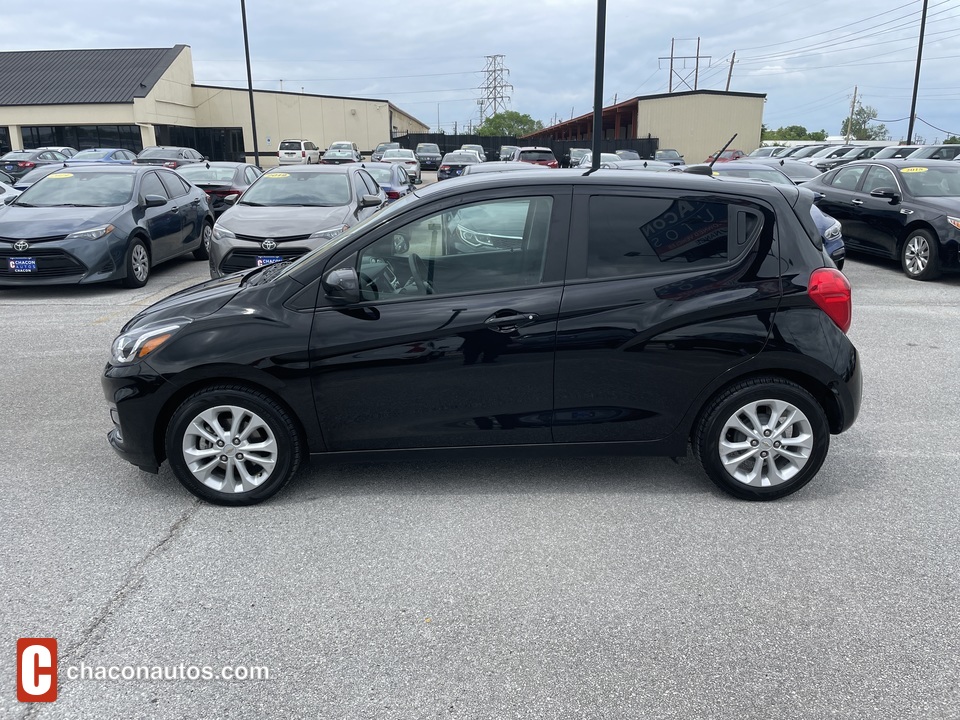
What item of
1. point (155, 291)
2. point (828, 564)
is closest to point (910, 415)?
point (828, 564)

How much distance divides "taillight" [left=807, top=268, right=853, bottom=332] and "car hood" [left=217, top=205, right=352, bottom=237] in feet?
21.1

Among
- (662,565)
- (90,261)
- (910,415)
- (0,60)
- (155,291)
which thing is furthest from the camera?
(0,60)

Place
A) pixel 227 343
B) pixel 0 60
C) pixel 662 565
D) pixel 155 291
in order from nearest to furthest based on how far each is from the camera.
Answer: pixel 662 565 → pixel 227 343 → pixel 155 291 → pixel 0 60

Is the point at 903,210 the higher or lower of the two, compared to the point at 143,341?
higher

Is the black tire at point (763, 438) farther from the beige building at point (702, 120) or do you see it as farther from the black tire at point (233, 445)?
the beige building at point (702, 120)

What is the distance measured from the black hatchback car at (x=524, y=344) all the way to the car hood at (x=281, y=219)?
522cm

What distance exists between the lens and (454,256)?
414cm

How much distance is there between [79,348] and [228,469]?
4219 mm

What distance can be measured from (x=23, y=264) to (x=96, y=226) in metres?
0.97

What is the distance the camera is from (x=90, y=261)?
32.3ft

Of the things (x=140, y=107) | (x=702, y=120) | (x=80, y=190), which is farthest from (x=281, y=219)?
(x=702, y=120)

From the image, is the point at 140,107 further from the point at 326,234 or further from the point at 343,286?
the point at 343,286

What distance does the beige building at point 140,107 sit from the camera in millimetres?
44500

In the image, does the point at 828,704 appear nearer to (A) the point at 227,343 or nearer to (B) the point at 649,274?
(B) the point at 649,274
